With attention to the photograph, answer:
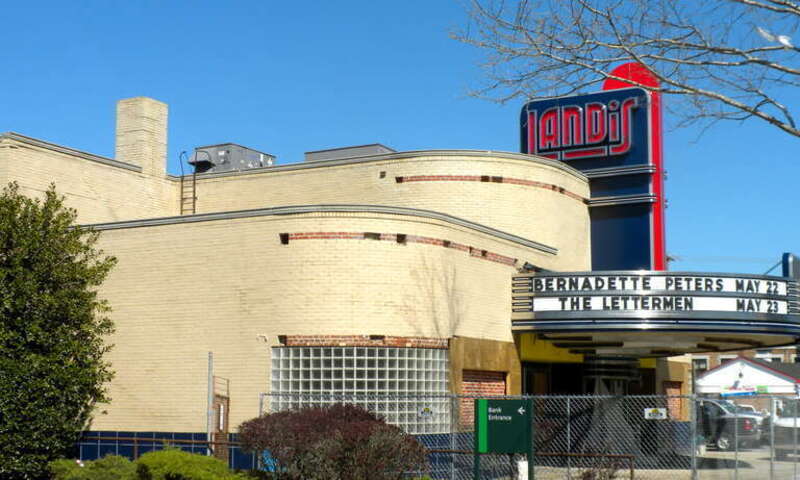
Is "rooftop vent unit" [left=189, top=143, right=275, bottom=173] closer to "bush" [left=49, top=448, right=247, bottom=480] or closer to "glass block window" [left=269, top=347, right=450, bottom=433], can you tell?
"glass block window" [left=269, top=347, right=450, bottom=433]

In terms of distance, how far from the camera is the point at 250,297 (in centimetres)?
2494

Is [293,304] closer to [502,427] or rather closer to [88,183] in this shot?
[502,427]

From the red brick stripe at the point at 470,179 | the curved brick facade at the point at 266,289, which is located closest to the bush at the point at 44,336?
the curved brick facade at the point at 266,289

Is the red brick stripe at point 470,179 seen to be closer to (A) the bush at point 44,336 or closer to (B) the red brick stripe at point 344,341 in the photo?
(B) the red brick stripe at point 344,341

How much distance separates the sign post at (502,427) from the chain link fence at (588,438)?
87cm

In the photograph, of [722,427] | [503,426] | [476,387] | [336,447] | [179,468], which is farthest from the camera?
[722,427]

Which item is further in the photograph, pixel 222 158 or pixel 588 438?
pixel 222 158

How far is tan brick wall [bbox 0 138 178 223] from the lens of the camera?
93.9ft

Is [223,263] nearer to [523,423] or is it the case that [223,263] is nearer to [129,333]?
[129,333]

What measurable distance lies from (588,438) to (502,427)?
1430 centimetres

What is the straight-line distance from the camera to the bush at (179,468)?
61.9 feet

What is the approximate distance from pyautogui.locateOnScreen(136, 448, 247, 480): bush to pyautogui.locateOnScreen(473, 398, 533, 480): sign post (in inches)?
181

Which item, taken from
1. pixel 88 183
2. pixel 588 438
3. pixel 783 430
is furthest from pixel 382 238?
pixel 783 430

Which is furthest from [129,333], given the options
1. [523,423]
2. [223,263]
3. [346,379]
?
[523,423]
